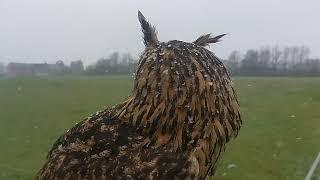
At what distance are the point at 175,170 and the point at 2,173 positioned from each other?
972 cm

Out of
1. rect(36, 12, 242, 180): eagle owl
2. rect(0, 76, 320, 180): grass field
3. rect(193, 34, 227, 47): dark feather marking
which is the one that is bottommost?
rect(0, 76, 320, 180): grass field

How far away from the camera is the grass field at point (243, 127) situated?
1195cm

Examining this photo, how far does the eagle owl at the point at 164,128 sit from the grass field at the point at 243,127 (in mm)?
1423

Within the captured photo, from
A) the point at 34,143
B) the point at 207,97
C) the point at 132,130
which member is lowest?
the point at 34,143

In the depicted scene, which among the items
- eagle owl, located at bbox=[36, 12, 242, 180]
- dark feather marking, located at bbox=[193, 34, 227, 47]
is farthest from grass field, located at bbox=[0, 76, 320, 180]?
eagle owl, located at bbox=[36, 12, 242, 180]

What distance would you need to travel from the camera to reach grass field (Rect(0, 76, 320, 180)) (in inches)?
471

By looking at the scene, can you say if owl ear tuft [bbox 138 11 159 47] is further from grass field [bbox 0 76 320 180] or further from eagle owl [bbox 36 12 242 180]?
grass field [bbox 0 76 320 180]

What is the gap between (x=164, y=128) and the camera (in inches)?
117

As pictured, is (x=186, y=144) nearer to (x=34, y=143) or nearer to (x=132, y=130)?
(x=132, y=130)

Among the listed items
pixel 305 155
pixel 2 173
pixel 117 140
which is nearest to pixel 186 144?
pixel 117 140

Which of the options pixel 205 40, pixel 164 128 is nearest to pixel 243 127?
pixel 205 40

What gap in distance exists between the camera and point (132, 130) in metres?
3.03

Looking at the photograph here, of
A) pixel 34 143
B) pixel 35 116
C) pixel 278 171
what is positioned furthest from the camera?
pixel 35 116

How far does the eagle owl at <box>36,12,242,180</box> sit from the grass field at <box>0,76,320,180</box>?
142cm
